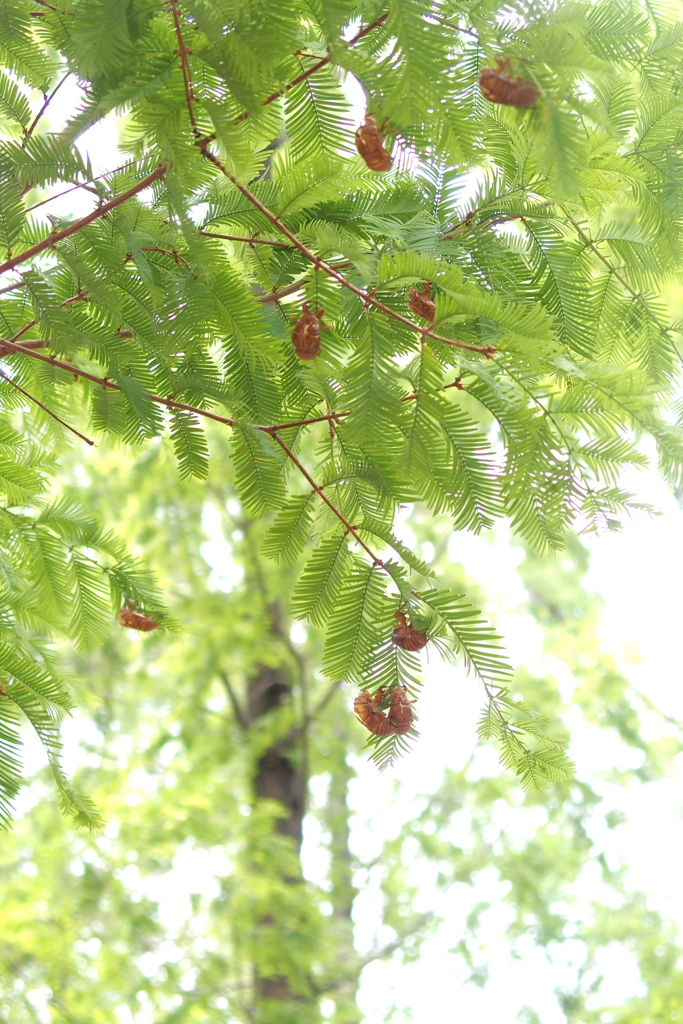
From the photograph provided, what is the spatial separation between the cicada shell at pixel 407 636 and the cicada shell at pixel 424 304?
1.37ft

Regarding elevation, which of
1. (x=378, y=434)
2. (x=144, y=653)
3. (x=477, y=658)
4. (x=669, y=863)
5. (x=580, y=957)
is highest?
(x=144, y=653)

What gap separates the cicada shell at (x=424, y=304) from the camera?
3.71 feet

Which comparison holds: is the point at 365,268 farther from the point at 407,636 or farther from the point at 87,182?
the point at 407,636

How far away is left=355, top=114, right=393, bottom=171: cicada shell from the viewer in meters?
1.04

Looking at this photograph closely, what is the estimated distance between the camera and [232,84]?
1027 mm

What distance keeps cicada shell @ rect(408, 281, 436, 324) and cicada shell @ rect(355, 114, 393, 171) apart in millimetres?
156

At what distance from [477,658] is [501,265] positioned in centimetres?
55

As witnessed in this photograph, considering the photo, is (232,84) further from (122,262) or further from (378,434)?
(378,434)

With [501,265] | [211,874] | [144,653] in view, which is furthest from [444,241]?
[144,653]

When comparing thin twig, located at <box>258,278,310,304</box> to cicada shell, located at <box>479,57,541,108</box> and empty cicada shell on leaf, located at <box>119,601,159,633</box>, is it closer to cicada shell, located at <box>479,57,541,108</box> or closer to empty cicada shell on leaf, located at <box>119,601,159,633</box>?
cicada shell, located at <box>479,57,541,108</box>

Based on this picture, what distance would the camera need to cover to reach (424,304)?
1132mm

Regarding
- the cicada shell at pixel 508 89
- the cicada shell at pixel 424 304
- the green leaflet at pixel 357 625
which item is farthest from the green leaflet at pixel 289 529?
the cicada shell at pixel 508 89

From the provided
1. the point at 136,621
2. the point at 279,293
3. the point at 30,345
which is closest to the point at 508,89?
the point at 279,293

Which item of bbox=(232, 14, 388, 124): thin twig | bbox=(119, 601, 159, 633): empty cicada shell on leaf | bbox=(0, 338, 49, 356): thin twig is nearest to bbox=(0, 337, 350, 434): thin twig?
bbox=(0, 338, 49, 356): thin twig
